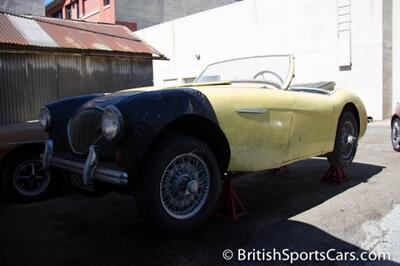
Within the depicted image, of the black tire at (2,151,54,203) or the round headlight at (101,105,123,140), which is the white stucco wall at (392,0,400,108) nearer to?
the black tire at (2,151,54,203)

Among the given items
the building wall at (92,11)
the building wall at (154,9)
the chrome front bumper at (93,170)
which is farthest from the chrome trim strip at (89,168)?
the building wall at (154,9)

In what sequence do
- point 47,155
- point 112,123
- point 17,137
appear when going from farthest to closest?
point 17,137 < point 47,155 < point 112,123

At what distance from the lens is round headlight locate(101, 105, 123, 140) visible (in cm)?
313

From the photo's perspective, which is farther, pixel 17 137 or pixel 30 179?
pixel 30 179

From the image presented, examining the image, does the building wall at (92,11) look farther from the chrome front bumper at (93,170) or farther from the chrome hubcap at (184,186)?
the chrome hubcap at (184,186)

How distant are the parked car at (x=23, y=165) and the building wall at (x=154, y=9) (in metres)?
26.0

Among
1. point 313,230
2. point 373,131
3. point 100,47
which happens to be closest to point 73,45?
point 100,47

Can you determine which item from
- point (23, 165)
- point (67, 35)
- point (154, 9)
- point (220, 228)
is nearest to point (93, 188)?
point (220, 228)

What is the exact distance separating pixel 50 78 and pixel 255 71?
4.99 m

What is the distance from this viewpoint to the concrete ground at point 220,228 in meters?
3.38

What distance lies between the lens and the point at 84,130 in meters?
3.74

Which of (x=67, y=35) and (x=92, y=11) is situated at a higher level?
(x=92, y=11)

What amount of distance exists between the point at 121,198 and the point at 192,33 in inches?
735

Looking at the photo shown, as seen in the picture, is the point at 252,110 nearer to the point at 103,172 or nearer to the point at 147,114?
the point at 147,114
